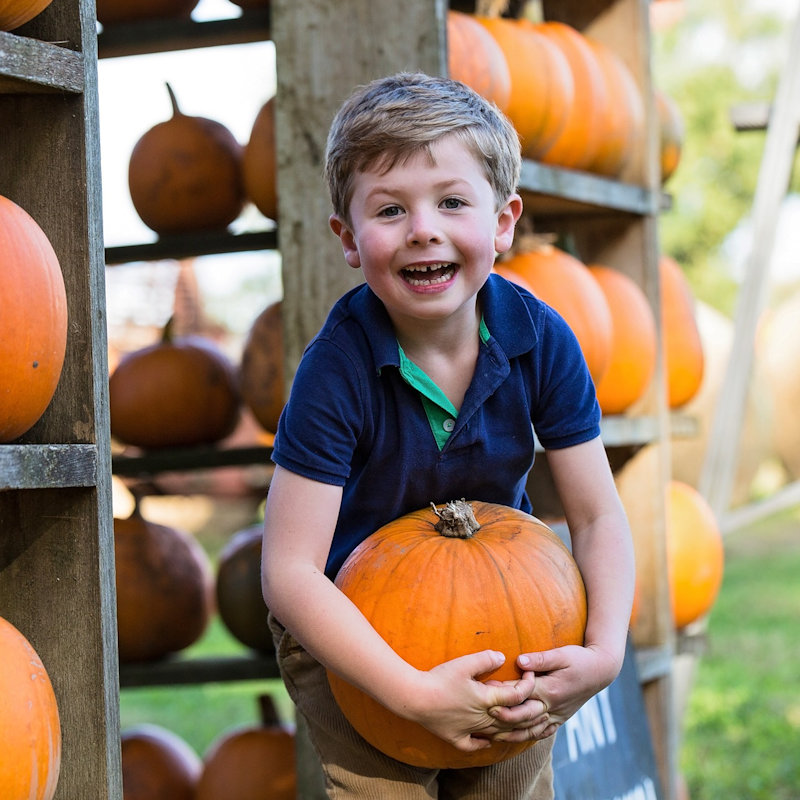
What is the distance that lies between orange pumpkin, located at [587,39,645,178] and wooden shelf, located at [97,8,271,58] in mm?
964

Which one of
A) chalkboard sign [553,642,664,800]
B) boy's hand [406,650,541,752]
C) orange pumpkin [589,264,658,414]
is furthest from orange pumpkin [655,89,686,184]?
boy's hand [406,650,541,752]

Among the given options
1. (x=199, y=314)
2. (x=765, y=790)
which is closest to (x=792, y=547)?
(x=199, y=314)

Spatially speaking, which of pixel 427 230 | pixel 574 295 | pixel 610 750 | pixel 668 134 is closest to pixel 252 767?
pixel 610 750

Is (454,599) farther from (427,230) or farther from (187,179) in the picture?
(187,179)

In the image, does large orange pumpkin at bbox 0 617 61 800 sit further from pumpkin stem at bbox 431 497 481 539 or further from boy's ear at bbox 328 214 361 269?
boy's ear at bbox 328 214 361 269

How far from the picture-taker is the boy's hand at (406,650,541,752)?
1595 mm

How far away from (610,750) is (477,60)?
1.60m

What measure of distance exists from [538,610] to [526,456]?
1.04ft

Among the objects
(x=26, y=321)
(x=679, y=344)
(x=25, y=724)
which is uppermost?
(x=26, y=321)

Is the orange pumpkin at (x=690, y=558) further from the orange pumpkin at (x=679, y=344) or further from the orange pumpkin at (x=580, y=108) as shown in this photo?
the orange pumpkin at (x=580, y=108)

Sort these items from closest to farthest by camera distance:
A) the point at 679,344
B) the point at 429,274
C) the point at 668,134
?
the point at 429,274 < the point at 679,344 < the point at 668,134

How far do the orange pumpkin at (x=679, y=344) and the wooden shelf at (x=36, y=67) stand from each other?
2.50 m

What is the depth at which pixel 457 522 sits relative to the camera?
1758mm

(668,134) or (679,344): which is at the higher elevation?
(668,134)
